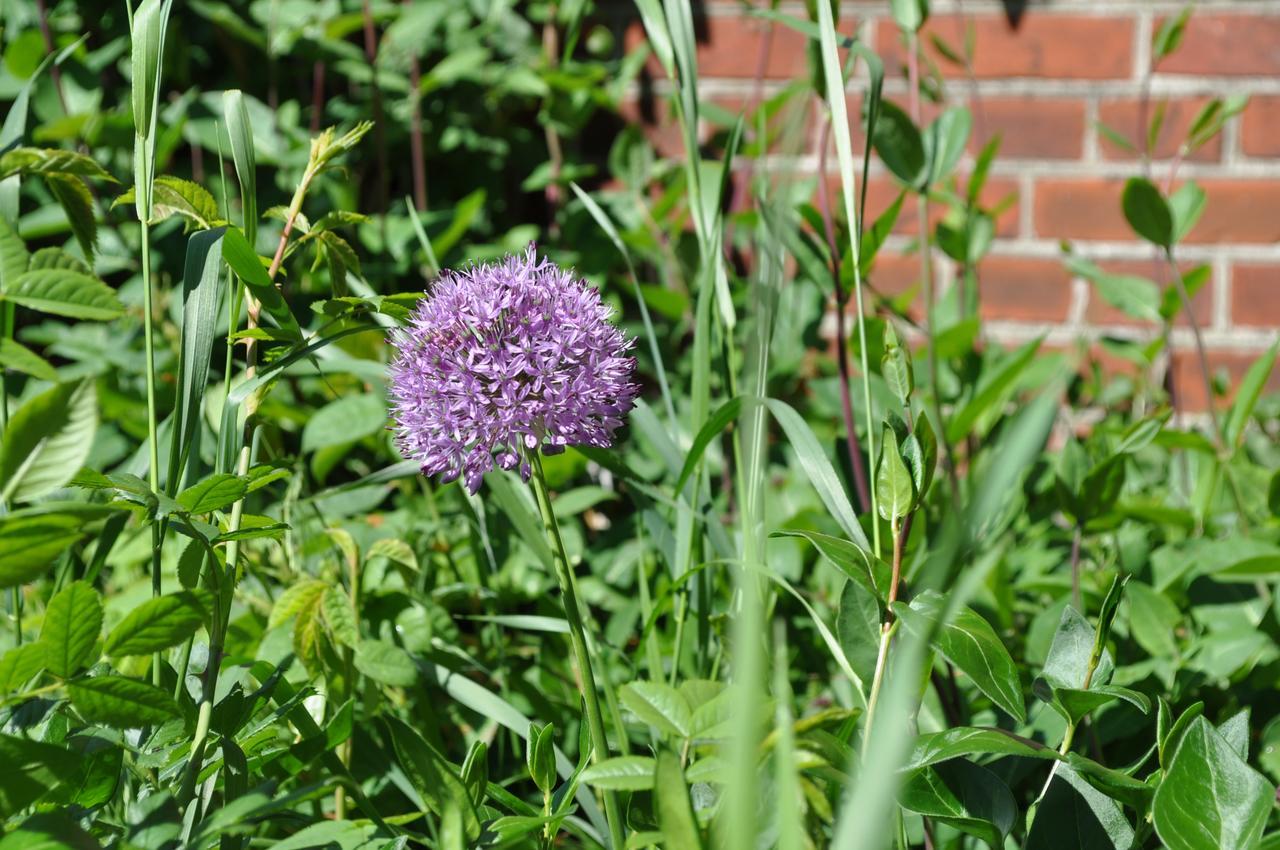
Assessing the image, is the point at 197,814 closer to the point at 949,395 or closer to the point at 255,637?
the point at 255,637

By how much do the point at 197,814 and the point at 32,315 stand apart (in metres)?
1.16

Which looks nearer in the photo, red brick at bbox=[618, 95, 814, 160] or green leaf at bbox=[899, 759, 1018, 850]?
green leaf at bbox=[899, 759, 1018, 850]

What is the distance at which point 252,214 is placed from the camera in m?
0.58

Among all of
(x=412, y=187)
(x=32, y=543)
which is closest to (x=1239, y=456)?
(x=32, y=543)

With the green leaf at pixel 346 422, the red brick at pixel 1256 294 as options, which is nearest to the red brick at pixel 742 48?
the red brick at pixel 1256 294

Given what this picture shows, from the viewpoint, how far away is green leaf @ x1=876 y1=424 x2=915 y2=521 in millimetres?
522

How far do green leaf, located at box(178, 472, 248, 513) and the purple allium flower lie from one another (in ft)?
0.37

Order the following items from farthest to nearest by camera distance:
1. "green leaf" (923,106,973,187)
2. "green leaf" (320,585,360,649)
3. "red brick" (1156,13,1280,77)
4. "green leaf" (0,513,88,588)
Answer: "red brick" (1156,13,1280,77) < "green leaf" (923,106,973,187) < "green leaf" (320,585,360,649) < "green leaf" (0,513,88,588)

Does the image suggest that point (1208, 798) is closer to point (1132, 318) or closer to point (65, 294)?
point (65, 294)

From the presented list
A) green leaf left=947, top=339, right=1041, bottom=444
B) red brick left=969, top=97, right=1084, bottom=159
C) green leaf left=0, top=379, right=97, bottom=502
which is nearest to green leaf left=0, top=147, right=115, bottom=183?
green leaf left=0, top=379, right=97, bottom=502

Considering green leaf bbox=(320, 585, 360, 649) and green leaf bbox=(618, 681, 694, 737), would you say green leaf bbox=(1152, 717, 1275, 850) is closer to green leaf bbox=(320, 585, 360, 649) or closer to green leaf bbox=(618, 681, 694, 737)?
green leaf bbox=(618, 681, 694, 737)

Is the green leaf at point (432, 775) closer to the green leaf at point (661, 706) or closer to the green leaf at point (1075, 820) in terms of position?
the green leaf at point (661, 706)

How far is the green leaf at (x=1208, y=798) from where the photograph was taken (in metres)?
0.50

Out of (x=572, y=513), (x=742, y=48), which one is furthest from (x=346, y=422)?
(x=742, y=48)
